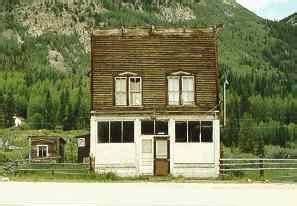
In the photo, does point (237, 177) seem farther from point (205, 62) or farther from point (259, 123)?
point (259, 123)

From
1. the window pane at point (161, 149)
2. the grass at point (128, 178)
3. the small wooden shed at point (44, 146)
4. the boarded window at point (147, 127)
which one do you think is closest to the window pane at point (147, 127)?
the boarded window at point (147, 127)

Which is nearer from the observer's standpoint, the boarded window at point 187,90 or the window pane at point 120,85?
the boarded window at point 187,90

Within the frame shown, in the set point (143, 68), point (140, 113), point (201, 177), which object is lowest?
point (201, 177)

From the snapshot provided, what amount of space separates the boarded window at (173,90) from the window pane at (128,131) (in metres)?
Answer: 2.74

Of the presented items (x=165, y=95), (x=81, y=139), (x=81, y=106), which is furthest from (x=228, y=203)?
(x=81, y=106)

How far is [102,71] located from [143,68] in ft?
8.27

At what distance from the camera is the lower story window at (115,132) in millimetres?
42875

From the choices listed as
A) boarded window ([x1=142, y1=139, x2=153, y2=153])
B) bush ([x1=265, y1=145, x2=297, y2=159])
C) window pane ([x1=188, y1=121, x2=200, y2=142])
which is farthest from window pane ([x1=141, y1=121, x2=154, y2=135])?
bush ([x1=265, y1=145, x2=297, y2=159])

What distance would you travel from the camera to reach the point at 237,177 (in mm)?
40500

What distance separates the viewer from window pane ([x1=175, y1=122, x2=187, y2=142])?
42.9m

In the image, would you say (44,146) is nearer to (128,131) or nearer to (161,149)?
(128,131)

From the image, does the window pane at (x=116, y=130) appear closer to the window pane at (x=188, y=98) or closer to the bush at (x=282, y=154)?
the window pane at (x=188, y=98)

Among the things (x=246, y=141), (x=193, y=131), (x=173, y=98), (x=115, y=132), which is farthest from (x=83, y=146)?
(x=246, y=141)

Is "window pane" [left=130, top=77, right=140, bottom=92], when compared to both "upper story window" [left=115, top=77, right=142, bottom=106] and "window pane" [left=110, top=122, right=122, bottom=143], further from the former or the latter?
"window pane" [left=110, top=122, right=122, bottom=143]
